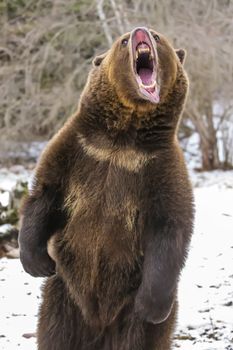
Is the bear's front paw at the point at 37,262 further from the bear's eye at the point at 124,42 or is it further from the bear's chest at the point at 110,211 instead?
the bear's eye at the point at 124,42

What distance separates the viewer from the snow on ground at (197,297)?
5.24 metres

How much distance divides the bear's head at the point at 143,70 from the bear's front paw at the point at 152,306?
0.88m

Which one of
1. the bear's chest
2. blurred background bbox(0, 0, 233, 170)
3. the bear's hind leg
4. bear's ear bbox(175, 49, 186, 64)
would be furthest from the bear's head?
blurred background bbox(0, 0, 233, 170)

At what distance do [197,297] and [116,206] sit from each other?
→ 2849 mm

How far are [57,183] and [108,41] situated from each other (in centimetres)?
1394

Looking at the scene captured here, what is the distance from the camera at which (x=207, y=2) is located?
16.6 meters

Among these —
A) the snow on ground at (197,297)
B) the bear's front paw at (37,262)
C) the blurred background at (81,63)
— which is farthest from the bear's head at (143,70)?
the blurred background at (81,63)

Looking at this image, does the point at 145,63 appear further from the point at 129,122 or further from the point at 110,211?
the point at 110,211

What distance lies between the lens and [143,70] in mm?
3562

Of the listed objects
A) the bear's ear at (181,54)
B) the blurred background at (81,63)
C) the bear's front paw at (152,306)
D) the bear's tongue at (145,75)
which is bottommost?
the blurred background at (81,63)

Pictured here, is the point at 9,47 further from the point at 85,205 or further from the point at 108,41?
the point at 85,205

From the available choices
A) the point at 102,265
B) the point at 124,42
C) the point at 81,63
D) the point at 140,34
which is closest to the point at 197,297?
the point at 102,265

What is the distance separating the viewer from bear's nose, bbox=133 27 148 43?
343 centimetres

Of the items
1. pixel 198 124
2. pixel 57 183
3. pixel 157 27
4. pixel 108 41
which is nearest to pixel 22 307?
pixel 57 183
